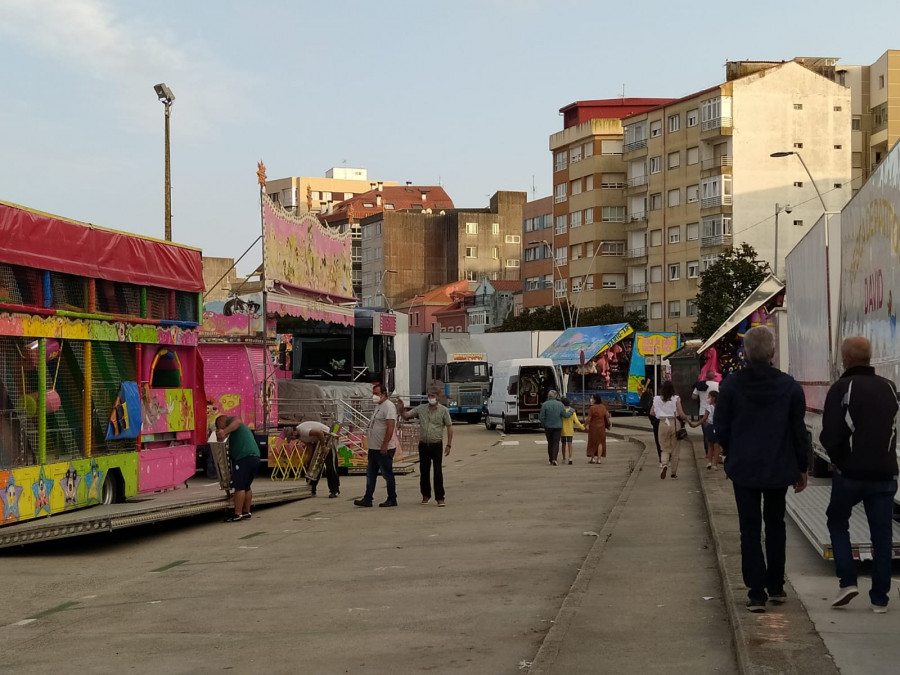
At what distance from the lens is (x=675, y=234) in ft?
281

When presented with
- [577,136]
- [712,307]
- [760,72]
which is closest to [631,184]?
[577,136]

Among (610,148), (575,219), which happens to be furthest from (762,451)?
(575,219)

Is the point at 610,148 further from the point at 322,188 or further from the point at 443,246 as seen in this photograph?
the point at 322,188

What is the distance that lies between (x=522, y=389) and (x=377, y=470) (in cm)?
2484

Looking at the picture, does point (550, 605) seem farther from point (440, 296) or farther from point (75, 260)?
point (440, 296)

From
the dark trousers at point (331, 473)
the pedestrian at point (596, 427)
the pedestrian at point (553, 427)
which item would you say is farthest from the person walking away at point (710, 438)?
the dark trousers at point (331, 473)

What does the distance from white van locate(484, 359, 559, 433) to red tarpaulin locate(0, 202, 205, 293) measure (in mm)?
25272

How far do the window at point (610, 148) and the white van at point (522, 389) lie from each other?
5261 cm

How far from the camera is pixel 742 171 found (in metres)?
80.4

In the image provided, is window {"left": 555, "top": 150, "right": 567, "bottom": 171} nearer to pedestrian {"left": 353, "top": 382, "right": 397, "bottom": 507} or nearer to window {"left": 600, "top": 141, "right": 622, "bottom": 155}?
window {"left": 600, "top": 141, "right": 622, "bottom": 155}

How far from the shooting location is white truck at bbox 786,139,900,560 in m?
10.4

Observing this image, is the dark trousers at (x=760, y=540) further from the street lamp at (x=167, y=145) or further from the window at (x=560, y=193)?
the window at (x=560, y=193)

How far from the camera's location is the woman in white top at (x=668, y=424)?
21453 mm

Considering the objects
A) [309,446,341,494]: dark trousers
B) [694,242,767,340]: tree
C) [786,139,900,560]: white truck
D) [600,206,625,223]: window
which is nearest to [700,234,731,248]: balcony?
[600,206,625,223]: window
